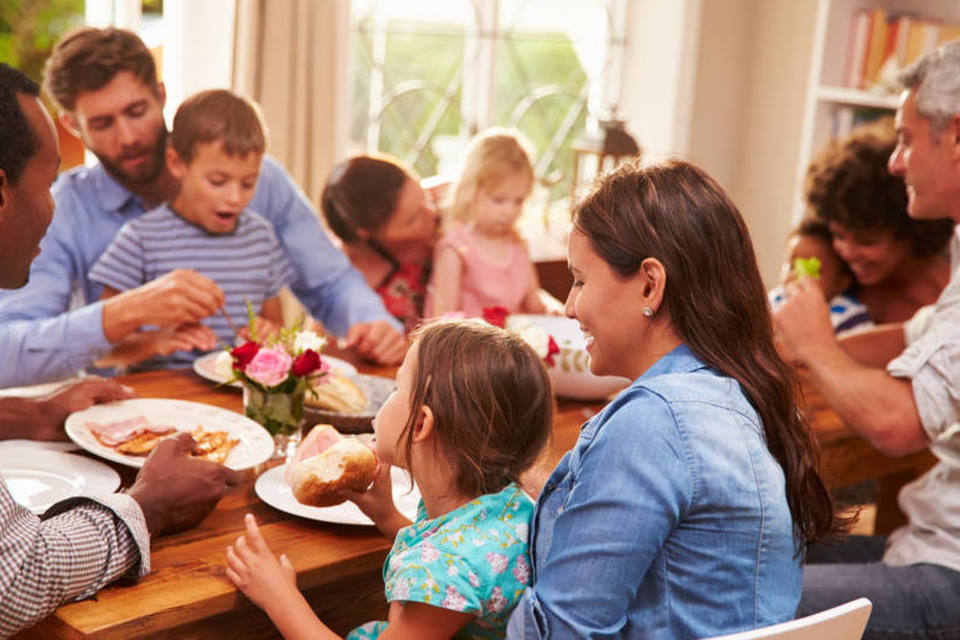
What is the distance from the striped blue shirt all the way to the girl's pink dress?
2.13 ft

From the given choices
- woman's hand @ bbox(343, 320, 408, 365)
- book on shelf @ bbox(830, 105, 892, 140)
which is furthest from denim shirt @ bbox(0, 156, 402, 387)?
book on shelf @ bbox(830, 105, 892, 140)

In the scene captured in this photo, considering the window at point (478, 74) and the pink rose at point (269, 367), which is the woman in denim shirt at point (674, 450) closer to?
the pink rose at point (269, 367)

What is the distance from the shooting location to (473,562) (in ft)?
4.03

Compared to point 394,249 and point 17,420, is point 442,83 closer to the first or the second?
point 394,249

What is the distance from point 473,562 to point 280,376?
0.56 m

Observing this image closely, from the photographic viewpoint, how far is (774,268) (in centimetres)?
A: 480

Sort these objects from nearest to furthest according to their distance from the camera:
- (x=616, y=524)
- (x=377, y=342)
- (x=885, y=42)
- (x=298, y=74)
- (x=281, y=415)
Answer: (x=616, y=524), (x=281, y=415), (x=377, y=342), (x=298, y=74), (x=885, y=42)

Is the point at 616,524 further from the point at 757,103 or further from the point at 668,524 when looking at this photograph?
the point at 757,103

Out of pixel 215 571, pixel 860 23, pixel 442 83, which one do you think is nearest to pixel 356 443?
pixel 215 571

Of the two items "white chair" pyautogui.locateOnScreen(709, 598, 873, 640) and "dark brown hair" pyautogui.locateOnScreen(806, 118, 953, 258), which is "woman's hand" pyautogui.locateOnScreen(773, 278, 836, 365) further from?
"white chair" pyautogui.locateOnScreen(709, 598, 873, 640)

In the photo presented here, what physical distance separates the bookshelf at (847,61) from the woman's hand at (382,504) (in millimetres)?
3071

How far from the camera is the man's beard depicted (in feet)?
7.32

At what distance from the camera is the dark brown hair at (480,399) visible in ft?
4.11

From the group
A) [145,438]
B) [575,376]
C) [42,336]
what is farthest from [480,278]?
[145,438]
